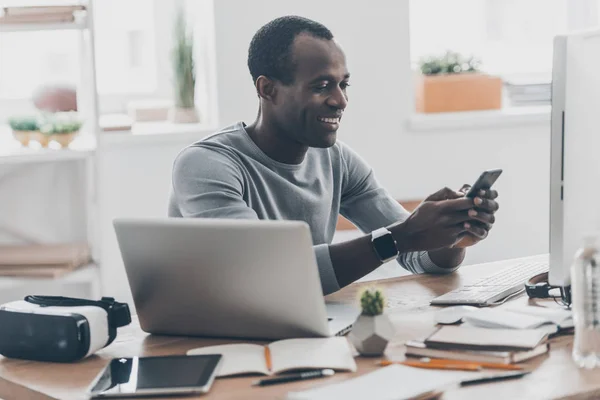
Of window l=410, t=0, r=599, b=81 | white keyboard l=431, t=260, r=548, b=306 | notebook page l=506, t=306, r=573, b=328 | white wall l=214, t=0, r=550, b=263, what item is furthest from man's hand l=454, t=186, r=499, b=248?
window l=410, t=0, r=599, b=81

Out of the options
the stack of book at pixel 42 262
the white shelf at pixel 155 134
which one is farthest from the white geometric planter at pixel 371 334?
the white shelf at pixel 155 134

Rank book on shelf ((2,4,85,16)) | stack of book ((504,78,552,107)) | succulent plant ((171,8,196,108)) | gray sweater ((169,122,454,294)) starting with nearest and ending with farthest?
gray sweater ((169,122,454,294)), book on shelf ((2,4,85,16)), succulent plant ((171,8,196,108)), stack of book ((504,78,552,107))

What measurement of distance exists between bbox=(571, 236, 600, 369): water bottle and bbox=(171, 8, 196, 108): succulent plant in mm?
2217

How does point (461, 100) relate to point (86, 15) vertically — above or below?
below

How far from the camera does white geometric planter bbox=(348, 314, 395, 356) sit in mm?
Result: 1445

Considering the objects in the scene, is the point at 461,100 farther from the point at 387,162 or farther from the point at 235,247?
the point at 235,247

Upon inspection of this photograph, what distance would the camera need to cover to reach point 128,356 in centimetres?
156

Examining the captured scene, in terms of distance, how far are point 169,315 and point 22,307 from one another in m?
0.23

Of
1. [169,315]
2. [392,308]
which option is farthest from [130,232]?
[392,308]

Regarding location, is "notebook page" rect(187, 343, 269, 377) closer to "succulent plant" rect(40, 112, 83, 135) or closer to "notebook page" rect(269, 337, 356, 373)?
"notebook page" rect(269, 337, 356, 373)

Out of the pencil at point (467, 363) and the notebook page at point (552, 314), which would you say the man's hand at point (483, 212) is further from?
the pencil at point (467, 363)

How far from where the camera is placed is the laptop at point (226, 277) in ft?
4.93

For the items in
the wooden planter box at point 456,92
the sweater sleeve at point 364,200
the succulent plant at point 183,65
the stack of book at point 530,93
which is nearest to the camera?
the sweater sleeve at point 364,200

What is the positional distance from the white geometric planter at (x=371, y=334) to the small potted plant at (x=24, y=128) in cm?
179
